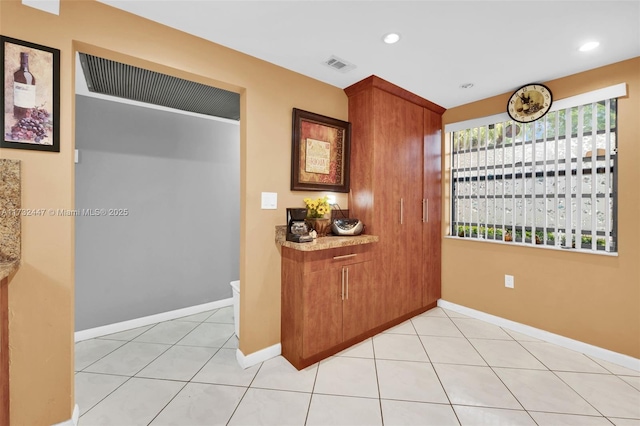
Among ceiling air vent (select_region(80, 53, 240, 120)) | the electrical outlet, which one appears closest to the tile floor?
the electrical outlet

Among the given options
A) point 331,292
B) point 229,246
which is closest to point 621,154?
point 331,292

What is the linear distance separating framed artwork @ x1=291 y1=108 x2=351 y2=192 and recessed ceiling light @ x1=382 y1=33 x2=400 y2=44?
0.84 meters

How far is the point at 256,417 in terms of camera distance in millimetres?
1580

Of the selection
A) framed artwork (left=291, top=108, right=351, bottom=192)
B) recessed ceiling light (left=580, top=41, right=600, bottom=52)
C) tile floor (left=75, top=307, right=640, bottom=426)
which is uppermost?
recessed ceiling light (left=580, top=41, right=600, bottom=52)

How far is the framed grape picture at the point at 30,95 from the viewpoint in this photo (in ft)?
4.42

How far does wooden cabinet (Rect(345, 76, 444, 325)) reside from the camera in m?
2.57

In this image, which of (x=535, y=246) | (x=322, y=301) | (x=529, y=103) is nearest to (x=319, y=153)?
(x=322, y=301)

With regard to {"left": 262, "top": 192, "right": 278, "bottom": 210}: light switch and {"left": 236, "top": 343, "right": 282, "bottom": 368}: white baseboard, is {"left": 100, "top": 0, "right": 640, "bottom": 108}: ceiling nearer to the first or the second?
{"left": 262, "top": 192, "right": 278, "bottom": 210}: light switch

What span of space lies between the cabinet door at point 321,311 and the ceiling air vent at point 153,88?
6.87 ft

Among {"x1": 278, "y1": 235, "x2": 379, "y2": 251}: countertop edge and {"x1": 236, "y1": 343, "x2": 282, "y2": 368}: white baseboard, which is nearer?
{"x1": 278, "y1": 235, "x2": 379, "y2": 251}: countertop edge

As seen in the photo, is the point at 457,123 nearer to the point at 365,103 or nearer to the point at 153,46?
the point at 365,103

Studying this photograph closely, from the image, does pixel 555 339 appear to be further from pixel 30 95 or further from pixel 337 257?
pixel 30 95

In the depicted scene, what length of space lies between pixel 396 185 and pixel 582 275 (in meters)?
1.87

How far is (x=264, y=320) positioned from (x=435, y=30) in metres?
2.62
